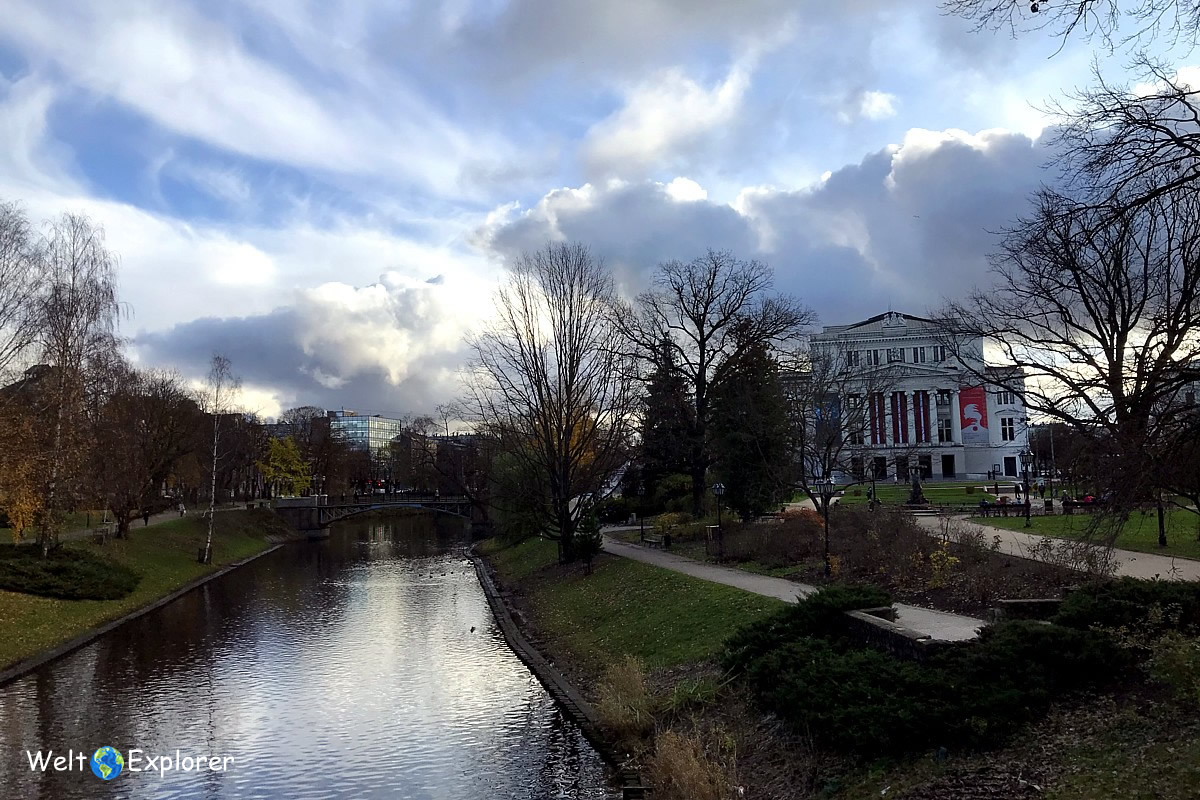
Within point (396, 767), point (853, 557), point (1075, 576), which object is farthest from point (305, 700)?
point (1075, 576)

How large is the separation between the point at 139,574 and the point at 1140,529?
33990 mm

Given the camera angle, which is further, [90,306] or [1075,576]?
[90,306]

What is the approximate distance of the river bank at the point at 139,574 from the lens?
70.1 ft

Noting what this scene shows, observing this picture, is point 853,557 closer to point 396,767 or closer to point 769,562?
point 769,562

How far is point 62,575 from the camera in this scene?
26.5 m

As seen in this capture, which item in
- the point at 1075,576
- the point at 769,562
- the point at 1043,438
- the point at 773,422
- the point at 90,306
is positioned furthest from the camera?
the point at 1043,438

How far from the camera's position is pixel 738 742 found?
35.6ft

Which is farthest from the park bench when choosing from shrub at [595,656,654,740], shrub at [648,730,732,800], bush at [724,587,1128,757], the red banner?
the red banner

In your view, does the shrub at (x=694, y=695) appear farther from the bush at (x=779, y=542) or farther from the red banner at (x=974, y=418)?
the red banner at (x=974, y=418)

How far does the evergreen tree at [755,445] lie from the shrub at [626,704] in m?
20.3

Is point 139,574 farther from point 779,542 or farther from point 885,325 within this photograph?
point 885,325

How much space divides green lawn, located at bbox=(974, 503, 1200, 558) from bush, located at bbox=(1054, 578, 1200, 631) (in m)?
8.59

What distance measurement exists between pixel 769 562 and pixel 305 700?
43.1 ft

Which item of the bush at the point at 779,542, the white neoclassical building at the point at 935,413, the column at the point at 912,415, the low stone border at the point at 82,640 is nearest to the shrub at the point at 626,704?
the bush at the point at 779,542
